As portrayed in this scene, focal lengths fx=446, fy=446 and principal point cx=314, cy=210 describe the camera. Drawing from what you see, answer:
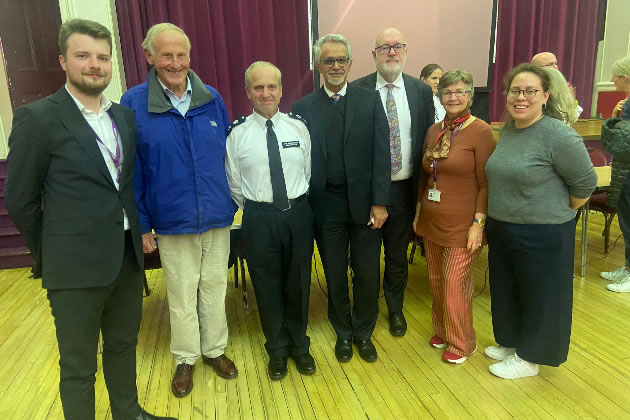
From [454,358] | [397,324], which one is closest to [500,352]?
[454,358]

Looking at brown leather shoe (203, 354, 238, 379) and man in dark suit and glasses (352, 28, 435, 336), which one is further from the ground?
man in dark suit and glasses (352, 28, 435, 336)

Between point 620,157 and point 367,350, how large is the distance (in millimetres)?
2244

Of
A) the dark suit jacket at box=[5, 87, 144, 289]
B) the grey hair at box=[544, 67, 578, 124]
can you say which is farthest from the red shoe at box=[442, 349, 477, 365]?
the dark suit jacket at box=[5, 87, 144, 289]

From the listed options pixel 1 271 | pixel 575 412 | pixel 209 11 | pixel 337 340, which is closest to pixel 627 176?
pixel 575 412

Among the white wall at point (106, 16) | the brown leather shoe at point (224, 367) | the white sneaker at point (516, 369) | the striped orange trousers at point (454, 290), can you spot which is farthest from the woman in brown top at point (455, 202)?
the white wall at point (106, 16)

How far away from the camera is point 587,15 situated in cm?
553

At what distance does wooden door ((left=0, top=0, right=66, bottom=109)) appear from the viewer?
14.5 ft

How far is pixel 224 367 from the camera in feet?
8.04

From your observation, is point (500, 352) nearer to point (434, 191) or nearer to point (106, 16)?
point (434, 191)

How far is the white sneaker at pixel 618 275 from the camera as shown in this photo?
3.41m

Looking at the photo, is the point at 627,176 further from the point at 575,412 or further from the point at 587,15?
the point at 587,15

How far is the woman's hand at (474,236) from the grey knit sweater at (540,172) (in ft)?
0.52

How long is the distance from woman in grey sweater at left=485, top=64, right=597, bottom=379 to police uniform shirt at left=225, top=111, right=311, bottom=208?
0.92m

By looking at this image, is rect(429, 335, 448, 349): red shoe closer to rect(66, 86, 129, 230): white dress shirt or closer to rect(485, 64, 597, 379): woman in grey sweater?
rect(485, 64, 597, 379): woman in grey sweater
